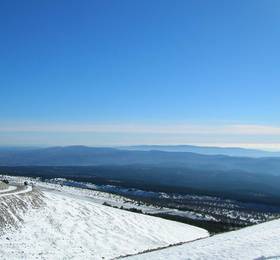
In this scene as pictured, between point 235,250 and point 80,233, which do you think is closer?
point 235,250

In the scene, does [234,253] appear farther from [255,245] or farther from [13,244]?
[13,244]

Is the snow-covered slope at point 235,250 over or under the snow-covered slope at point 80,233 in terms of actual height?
over

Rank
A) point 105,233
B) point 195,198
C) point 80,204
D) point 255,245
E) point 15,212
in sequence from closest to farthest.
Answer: point 255,245, point 15,212, point 105,233, point 80,204, point 195,198

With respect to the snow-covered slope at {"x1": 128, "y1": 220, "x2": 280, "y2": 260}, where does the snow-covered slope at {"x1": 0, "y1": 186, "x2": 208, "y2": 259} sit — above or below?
below

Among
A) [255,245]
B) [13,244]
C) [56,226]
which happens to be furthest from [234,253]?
[56,226]

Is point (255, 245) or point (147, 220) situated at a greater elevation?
point (255, 245)

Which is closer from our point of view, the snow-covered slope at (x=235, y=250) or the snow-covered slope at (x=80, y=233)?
the snow-covered slope at (x=235, y=250)

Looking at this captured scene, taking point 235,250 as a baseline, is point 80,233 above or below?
below

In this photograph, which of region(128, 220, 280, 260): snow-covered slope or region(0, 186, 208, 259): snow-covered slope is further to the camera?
region(0, 186, 208, 259): snow-covered slope
